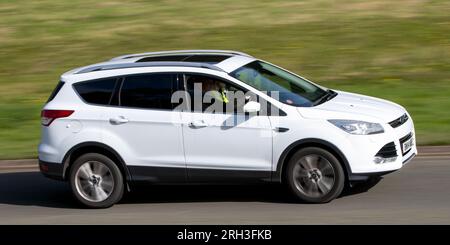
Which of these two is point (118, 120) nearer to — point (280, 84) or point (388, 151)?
point (280, 84)

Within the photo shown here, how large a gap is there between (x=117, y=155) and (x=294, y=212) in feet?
7.25

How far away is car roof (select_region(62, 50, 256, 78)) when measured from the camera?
10.3 m

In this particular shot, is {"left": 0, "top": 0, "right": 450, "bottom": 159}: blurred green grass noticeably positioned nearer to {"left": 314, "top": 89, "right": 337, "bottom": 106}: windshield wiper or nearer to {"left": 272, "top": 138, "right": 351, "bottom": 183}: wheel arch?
{"left": 314, "top": 89, "right": 337, "bottom": 106}: windshield wiper

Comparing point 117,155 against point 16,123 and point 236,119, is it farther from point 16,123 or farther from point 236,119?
point 16,123

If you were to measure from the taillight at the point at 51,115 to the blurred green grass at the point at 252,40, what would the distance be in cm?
386

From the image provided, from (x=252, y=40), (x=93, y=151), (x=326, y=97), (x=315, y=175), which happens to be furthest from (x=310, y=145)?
(x=252, y=40)

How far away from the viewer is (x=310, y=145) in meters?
9.71

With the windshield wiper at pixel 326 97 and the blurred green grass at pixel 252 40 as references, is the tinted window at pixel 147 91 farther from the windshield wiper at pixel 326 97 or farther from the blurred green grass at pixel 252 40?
the blurred green grass at pixel 252 40

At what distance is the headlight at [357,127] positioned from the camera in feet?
31.7

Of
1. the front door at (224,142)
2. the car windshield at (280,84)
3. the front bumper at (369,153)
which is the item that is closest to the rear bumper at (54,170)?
the front door at (224,142)

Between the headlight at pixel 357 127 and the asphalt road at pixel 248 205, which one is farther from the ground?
the headlight at pixel 357 127

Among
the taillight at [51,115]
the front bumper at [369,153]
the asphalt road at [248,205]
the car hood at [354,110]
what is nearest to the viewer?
the asphalt road at [248,205]

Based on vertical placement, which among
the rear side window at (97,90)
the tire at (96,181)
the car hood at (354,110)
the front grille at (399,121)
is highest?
the rear side window at (97,90)

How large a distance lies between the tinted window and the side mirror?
0.96m
